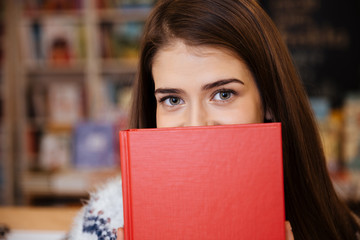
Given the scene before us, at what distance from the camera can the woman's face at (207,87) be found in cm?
69

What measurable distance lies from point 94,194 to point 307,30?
2158 millimetres

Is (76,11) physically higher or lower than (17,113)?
higher

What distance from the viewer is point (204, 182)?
1.62 ft

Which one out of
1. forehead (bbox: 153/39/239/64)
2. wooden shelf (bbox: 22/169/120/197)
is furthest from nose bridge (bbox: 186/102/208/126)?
wooden shelf (bbox: 22/169/120/197)

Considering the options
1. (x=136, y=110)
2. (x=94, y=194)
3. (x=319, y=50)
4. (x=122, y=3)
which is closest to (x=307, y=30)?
(x=319, y=50)

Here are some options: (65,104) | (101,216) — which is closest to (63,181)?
(65,104)

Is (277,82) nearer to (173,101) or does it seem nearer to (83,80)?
(173,101)

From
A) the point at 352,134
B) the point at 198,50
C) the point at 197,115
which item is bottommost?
the point at 197,115

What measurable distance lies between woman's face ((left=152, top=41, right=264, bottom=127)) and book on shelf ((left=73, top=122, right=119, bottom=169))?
1.62 m

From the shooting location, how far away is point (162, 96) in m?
0.76

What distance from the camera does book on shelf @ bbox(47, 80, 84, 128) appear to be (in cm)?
249

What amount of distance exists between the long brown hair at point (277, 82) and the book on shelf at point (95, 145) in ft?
5.20

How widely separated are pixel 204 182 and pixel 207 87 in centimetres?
26

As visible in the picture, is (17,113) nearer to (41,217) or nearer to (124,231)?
(41,217)
